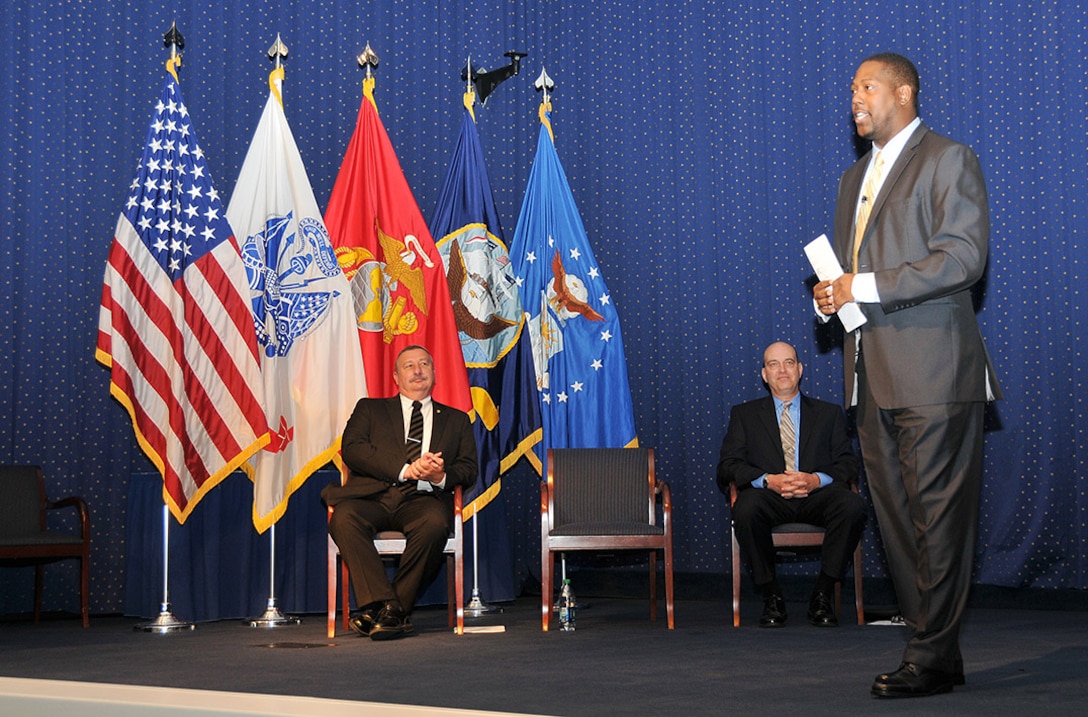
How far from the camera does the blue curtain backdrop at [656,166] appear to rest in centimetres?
596

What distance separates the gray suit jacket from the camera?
10.4 ft

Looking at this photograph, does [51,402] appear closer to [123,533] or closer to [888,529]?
[123,533]

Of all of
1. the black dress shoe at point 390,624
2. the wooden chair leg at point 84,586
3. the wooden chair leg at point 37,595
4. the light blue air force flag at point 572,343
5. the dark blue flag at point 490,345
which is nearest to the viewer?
the black dress shoe at point 390,624

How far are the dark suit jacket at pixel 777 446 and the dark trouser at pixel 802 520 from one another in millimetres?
126

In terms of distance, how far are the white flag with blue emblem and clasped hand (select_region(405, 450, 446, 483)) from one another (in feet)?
2.56

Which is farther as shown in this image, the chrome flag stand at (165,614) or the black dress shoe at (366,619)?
the chrome flag stand at (165,614)

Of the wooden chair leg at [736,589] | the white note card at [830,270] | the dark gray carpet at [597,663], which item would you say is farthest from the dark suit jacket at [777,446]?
the white note card at [830,270]

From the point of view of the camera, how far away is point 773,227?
688 centimetres

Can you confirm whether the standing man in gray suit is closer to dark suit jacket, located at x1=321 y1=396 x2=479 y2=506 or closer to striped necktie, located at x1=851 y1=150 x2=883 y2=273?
striped necktie, located at x1=851 y1=150 x2=883 y2=273

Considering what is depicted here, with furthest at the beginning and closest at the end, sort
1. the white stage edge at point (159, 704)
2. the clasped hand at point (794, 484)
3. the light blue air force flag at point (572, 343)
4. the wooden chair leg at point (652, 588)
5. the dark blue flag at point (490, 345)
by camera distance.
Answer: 1. the light blue air force flag at point (572, 343)
2. the dark blue flag at point (490, 345)
3. the wooden chair leg at point (652, 588)
4. the clasped hand at point (794, 484)
5. the white stage edge at point (159, 704)

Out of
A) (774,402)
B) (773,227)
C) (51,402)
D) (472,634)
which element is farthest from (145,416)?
(773,227)

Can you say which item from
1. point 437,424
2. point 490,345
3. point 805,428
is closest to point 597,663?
point 437,424

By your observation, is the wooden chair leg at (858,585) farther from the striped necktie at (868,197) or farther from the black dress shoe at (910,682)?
the striped necktie at (868,197)

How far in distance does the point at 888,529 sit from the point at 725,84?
431 centimetres
